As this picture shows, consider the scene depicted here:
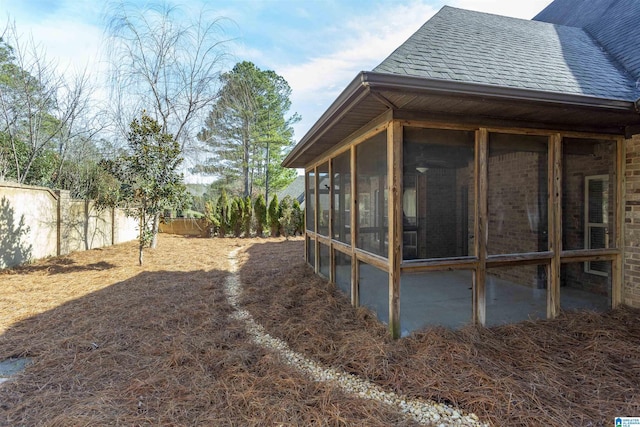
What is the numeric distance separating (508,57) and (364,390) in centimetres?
422

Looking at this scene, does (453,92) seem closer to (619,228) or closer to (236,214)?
(619,228)

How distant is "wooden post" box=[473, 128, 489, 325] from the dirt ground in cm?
28

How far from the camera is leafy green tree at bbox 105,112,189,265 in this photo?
24.9 ft

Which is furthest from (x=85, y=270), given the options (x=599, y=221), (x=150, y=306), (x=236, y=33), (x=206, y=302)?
(x=599, y=221)

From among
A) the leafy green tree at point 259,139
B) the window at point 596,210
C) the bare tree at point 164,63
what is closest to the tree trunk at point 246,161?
the leafy green tree at point 259,139

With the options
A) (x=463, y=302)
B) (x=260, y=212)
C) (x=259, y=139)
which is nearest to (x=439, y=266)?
(x=463, y=302)

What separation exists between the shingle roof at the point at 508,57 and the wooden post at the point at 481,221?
2.22 ft

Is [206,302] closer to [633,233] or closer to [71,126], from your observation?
[633,233]

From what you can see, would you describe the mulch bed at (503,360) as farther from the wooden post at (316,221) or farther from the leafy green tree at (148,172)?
the leafy green tree at (148,172)

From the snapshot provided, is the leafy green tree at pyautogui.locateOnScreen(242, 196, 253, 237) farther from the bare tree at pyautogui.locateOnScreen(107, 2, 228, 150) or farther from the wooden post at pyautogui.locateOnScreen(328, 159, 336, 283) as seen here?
the wooden post at pyautogui.locateOnScreen(328, 159, 336, 283)

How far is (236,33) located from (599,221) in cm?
1018

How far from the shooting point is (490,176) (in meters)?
3.62

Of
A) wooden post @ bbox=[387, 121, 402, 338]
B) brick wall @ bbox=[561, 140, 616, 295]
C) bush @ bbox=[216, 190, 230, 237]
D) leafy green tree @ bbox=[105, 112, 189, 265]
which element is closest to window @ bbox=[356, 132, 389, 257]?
wooden post @ bbox=[387, 121, 402, 338]

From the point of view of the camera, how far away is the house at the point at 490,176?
328 centimetres
